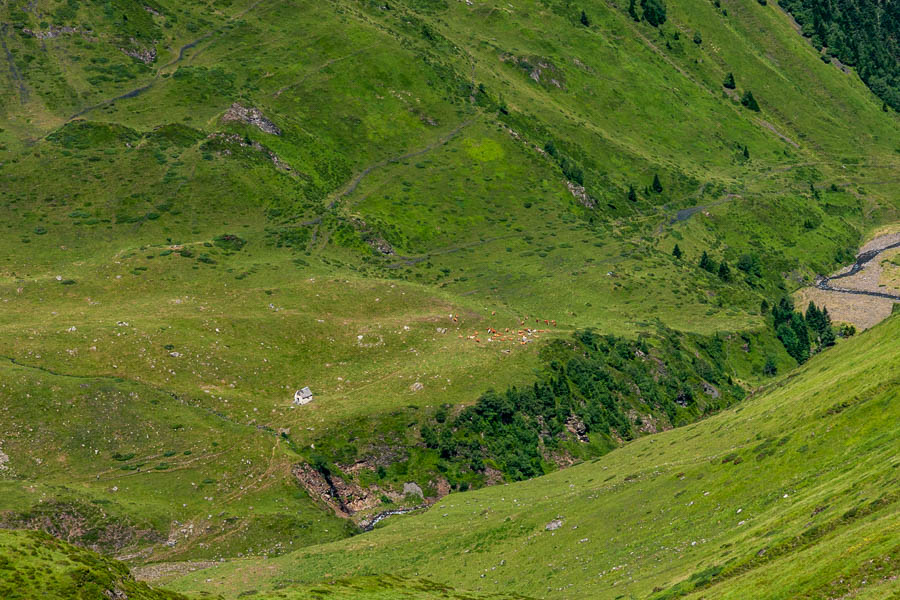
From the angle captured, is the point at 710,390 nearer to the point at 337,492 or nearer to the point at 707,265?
the point at 707,265

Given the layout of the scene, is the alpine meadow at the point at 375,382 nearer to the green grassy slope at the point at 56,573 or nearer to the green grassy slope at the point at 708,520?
the green grassy slope at the point at 56,573

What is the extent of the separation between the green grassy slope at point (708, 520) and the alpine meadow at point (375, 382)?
1.23 ft

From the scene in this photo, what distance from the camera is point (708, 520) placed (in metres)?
66.8

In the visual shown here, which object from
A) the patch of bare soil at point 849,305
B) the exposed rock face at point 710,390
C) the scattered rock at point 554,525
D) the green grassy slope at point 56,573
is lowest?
the exposed rock face at point 710,390

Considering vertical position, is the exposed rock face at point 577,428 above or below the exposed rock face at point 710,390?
below

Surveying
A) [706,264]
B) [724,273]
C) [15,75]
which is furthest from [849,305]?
[15,75]

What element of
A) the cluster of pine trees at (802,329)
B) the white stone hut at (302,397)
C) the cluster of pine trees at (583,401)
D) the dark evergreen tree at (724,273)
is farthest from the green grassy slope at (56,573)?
the dark evergreen tree at (724,273)

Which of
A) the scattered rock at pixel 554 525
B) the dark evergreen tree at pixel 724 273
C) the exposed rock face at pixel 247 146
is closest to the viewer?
the scattered rock at pixel 554 525

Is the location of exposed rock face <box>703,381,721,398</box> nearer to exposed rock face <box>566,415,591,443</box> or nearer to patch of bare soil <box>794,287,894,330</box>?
exposed rock face <box>566,415,591,443</box>

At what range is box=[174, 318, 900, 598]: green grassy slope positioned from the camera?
49.5 meters

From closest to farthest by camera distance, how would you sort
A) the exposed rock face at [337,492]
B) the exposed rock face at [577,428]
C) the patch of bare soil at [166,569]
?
the patch of bare soil at [166,569] < the exposed rock face at [337,492] < the exposed rock face at [577,428]

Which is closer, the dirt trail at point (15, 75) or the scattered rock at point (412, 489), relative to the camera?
the scattered rock at point (412, 489)

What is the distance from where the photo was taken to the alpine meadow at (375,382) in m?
65.8

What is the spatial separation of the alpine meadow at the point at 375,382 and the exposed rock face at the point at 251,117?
0.83 m
